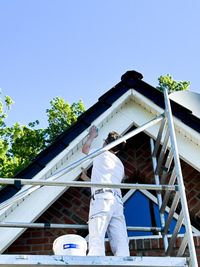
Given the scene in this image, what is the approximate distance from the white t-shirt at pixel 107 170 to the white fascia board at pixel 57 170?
0.55m

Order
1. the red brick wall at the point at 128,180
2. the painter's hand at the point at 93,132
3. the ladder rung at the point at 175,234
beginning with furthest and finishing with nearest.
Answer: the red brick wall at the point at 128,180, the painter's hand at the point at 93,132, the ladder rung at the point at 175,234

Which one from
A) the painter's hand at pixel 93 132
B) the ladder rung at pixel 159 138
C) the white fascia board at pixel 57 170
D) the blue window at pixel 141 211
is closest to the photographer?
the white fascia board at pixel 57 170

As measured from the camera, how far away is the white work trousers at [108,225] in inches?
176

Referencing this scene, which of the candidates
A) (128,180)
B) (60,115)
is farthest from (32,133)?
(128,180)

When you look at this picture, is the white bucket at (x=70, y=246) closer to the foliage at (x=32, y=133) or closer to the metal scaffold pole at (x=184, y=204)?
the metal scaffold pole at (x=184, y=204)

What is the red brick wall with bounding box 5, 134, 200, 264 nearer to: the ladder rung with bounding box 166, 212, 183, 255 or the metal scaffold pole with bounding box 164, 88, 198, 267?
the ladder rung with bounding box 166, 212, 183, 255

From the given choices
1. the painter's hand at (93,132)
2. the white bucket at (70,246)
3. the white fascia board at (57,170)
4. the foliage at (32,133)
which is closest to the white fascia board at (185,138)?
the white fascia board at (57,170)

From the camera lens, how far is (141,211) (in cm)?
639

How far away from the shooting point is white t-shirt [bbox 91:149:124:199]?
16.4ft

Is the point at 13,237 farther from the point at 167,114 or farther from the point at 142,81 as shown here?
the point at 142,81

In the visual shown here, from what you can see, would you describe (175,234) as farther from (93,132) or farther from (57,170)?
(57,170)

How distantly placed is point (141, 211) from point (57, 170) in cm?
128

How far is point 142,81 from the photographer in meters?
6.20

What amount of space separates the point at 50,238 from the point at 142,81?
2069mm
